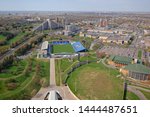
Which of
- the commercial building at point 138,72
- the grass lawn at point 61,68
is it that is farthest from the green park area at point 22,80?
the commercial building at point 138,72

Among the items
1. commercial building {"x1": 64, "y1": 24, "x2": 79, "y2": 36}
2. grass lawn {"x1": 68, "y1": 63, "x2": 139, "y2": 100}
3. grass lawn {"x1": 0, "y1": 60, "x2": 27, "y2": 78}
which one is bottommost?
grass lawn {"x1": 68, "y1": 63, "x2": 139, "y2": 100}

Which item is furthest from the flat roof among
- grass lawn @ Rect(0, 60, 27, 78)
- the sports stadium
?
grass lawn @ Rect(0, 60, 27, 78)

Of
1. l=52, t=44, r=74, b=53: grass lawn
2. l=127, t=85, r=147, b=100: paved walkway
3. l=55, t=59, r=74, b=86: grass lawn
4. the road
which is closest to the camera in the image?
l=127, t=85, r=147, b=100: paved walkway

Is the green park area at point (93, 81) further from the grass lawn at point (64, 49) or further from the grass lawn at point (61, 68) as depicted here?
the grass lawn at point (64, 49)

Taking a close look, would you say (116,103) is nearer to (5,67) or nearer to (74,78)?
(74,78)

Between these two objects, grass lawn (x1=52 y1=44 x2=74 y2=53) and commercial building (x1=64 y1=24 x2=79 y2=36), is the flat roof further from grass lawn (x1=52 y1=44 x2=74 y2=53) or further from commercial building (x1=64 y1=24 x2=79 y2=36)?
commercial building (x1=64 y1=24 x2=79 y2=36)

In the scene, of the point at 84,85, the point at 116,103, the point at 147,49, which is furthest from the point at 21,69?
the point at 147,49
